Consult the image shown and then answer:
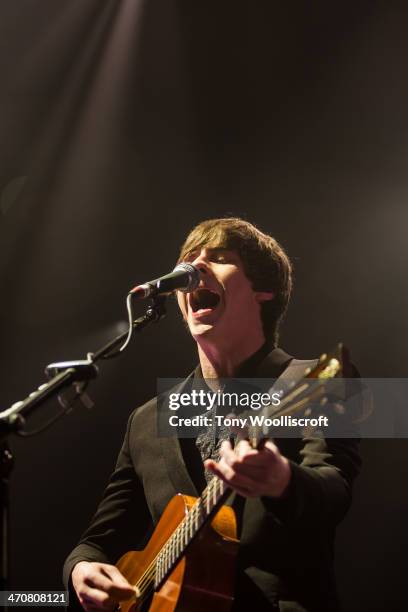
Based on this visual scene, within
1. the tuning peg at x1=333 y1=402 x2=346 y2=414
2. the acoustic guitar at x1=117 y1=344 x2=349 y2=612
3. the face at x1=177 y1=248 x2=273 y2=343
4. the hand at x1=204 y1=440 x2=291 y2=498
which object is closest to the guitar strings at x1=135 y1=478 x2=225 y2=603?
the acoustic guitar at x1=117 y1=344 x2=349 y2=612

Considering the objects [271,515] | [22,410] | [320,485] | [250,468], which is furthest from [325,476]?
[22,410]

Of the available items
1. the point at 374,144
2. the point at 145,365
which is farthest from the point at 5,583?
the point at 374,144

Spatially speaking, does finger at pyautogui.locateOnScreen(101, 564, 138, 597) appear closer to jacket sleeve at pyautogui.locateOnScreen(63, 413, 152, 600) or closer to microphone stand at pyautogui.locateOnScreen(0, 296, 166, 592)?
jacket sleeve at pyautogui.locateOnScreen(63, 413, 152, 600)

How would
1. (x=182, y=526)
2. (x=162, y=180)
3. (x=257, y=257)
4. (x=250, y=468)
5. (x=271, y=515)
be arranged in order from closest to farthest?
1. (x=250, y=468)
2. (x=271, y=515)
3. (x=182, y=526)
4. (x=257, y=257)
5. (x=162, y=180)

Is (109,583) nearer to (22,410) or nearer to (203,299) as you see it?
(22,410)

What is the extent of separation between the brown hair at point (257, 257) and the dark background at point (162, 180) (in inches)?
35.6

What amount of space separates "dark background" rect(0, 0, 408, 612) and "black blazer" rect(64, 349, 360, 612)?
3.58ft

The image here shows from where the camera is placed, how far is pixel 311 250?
3842 mm

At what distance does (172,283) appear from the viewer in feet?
7.07

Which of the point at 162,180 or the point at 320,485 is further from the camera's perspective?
the point at 162,180

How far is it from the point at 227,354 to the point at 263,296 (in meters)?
0.35

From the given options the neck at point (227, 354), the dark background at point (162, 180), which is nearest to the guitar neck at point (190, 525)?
the neck at point (227, 354)

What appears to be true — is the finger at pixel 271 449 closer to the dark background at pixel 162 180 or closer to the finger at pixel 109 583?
the finger at pixel 109 583

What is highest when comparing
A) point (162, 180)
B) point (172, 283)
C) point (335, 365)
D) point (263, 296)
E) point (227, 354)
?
point (162, 180)
